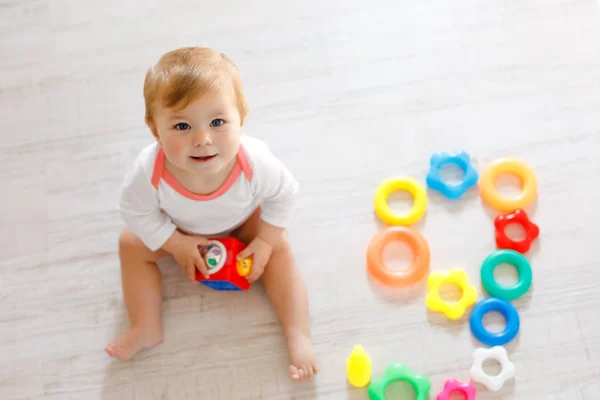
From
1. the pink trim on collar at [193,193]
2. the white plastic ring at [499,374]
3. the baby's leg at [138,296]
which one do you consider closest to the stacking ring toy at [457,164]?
the white plastic ring at [499,374]

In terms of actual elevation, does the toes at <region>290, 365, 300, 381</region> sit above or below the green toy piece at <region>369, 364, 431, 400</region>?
above

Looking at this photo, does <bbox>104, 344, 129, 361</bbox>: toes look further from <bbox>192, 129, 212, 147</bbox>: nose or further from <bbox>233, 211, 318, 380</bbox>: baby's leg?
<bbox>192, 129, 212, 147</bbox>: nose

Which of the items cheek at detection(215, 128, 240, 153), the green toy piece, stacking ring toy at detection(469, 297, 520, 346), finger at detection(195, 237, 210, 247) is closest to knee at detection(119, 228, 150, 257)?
finger at detection(195, 237, 210, 247)

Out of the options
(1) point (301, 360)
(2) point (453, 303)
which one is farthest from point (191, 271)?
(2) point (453, 303)

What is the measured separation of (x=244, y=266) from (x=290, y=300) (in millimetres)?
100

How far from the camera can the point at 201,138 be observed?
86 centimetres

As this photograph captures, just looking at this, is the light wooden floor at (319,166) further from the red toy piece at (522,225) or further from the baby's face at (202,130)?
the baby's face at (202,130)

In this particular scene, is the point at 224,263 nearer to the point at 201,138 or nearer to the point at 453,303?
the point at 201,138

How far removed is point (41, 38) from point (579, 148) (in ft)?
3.59

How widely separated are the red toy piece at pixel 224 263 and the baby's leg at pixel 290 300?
64 millimetres

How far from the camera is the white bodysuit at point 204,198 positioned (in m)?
1.00

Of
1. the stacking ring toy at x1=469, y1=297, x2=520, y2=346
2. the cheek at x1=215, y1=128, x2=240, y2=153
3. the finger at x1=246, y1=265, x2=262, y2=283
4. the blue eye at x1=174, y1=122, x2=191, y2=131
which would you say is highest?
the blue eye at x1=174, y1=122, x2=191, y2=131

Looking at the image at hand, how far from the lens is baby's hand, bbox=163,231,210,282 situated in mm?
1072

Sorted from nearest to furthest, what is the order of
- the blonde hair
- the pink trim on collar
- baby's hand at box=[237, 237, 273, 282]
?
the blonde hair → the pink trim on collar → baby's hand at box=[237, 237, 273, 282]
